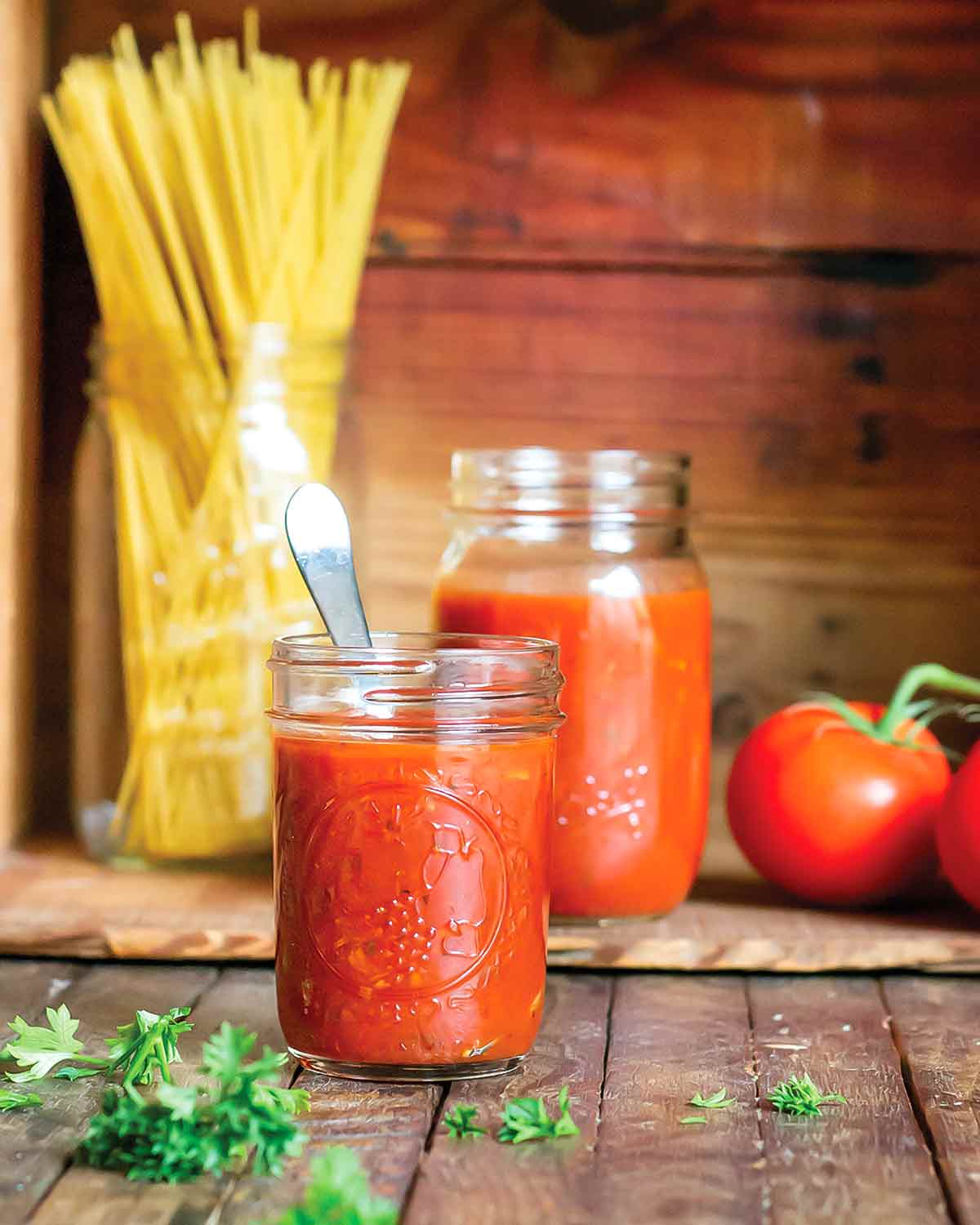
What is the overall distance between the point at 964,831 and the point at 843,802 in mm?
82

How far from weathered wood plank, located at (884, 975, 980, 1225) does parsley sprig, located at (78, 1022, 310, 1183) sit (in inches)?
10.9

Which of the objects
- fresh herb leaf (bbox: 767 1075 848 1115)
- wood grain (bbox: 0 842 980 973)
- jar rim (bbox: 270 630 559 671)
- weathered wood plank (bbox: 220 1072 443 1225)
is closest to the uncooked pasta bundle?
wood grain (bbox: 0 842 980 973)

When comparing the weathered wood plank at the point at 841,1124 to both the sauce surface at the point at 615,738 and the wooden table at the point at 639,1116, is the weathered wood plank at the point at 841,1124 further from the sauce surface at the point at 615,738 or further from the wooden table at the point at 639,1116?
the sauce surface at the point at 615,738

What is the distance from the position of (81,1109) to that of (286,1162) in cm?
11

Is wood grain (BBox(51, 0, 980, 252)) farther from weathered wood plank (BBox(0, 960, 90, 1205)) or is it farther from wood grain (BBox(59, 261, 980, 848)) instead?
weathered wood plank (BBox(0, 960, 90, 1205))

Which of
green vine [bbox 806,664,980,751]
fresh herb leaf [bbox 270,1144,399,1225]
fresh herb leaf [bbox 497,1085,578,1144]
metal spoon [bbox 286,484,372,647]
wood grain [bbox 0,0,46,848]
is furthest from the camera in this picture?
wood grain [bbox 0,0,46,848]

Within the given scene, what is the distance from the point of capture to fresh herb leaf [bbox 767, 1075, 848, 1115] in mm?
760

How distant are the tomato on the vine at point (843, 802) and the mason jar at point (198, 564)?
1.09ft

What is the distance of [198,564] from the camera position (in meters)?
1.14

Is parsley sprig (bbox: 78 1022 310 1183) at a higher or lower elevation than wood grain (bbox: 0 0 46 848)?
lower

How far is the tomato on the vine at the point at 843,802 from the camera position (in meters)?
1.06

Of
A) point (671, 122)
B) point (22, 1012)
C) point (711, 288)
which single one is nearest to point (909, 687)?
point (711, 288)

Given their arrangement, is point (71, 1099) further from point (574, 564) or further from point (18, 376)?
point (18, 376)

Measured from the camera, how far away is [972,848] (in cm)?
100
